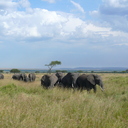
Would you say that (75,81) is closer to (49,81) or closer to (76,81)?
(76,81)

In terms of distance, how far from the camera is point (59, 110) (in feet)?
23.7

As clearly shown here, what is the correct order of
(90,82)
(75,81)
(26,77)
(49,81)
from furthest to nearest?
(26,77), (49,81), (75,81), (90,82)

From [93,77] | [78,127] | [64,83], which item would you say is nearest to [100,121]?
[78,127]

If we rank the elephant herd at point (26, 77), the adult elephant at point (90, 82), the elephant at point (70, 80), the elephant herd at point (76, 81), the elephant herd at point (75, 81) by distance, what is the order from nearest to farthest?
the adult elephant at point (90, 82) < the elephant herd at point (76, 81) < the elephant herd at point (75, 81) < the elephant at point (70, 80) < the elephant herd at point (26, 77)

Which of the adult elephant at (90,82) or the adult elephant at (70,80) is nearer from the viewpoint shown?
the adult elephant at (90,82)

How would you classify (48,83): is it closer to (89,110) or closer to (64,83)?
(64,83)

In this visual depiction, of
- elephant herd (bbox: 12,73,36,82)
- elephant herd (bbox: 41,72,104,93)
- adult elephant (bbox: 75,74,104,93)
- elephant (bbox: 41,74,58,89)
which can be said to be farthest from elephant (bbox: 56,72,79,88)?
elephant herd (bbox: 12,73,36,82)

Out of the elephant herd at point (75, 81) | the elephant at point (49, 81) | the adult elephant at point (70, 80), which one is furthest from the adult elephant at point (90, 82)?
the elephant at point (49, 81)

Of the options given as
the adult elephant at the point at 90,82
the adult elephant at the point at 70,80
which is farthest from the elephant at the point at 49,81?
the adult elephant at the point at 90,82

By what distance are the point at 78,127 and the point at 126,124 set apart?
1.60 m

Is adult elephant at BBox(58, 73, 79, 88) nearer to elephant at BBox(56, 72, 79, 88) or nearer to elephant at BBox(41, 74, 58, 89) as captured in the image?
elephant at BBox(56, 72, 79, 88)

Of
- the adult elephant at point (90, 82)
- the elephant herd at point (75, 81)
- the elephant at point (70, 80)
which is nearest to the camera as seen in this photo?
the adult elephant at point (90, 82)

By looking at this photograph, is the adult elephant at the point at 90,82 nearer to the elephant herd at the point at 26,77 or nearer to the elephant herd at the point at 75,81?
the elephant herd at the point at 75,81

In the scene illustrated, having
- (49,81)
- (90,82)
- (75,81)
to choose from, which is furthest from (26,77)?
(90,82)
